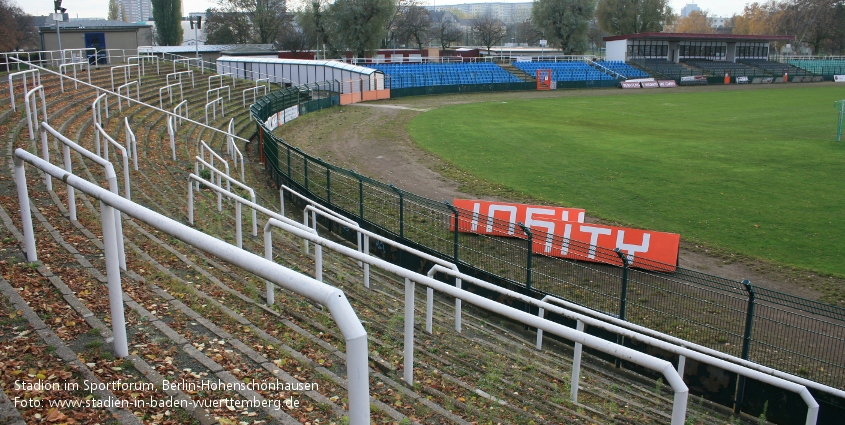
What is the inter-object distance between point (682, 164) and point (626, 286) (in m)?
16.0

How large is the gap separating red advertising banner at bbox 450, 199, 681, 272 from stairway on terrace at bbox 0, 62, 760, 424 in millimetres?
4142

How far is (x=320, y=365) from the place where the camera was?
488 centimetres

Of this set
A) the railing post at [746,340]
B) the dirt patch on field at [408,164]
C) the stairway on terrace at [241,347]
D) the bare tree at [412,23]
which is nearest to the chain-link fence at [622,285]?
the railing post at [746,340]

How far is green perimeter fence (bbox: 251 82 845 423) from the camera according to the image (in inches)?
364

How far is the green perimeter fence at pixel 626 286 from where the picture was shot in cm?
926

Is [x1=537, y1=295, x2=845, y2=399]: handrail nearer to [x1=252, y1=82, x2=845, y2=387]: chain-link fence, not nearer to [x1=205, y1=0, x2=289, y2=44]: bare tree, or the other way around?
[x1=252, y1=82, x2=845, y2=387]: chain-link fence

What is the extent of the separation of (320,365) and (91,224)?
397 cm

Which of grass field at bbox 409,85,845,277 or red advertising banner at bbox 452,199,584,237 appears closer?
red advertising banner at bbox 452,199,584,237

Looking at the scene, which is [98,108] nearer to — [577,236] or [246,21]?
[577,236]

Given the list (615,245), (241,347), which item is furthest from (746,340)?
(241,347)

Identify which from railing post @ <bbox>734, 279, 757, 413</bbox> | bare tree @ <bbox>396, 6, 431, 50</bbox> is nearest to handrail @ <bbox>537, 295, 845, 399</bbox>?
railing post @ <bbox>734, 279, 757, 413</bbox>

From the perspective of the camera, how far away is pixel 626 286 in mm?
10016

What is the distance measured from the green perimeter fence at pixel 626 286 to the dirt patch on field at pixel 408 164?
877 millimetres

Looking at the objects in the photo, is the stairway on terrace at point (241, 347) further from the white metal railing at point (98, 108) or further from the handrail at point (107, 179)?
the white metal railing at point (98, 108)
